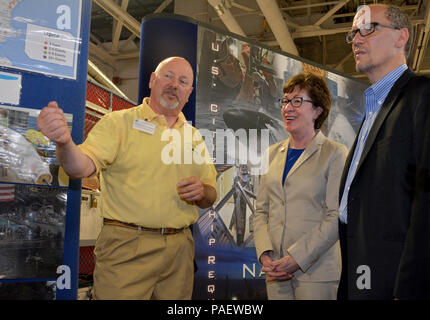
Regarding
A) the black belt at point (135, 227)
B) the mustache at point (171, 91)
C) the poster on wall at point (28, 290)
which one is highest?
the mustache at point (171, 91)

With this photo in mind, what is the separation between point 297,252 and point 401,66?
0.88m

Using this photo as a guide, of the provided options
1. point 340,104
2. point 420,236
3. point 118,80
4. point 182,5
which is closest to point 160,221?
point 420,236

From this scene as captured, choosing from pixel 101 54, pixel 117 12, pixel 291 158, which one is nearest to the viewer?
pixel 291 158

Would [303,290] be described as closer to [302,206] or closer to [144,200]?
[302,206]

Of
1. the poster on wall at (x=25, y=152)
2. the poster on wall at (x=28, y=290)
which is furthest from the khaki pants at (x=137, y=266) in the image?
the poster on wall at (x=25, y=152)

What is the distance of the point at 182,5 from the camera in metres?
6.39

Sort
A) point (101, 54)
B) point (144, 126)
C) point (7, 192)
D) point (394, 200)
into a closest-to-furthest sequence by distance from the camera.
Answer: point (394, 200) < point (7, 192) < point (144, 126) < point (101, 54)

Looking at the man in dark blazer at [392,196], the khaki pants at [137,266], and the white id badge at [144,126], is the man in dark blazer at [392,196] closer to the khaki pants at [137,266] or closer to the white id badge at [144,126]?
the khaki pants at [137,266]

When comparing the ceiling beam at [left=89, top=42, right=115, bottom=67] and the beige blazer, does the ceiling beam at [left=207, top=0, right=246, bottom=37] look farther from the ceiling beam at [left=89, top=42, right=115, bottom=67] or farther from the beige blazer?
the ceiling beam at [left=89, top=42, right=115, bottom=67]

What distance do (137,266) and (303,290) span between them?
75 centimetres

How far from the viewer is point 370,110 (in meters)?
1.58

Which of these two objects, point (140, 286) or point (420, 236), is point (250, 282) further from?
point (420, 236)

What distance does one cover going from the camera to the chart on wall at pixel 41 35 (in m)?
1.79

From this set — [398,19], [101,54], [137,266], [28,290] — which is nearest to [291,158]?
[398,19]
